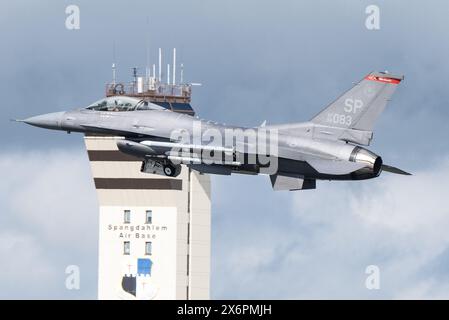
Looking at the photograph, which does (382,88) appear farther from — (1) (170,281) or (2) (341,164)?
(1) (170,281)

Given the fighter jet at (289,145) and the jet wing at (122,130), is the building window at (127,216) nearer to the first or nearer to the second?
the jet wing at (122,130)

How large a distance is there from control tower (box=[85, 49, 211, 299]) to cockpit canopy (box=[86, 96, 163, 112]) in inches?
2855

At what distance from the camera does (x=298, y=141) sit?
265 ft

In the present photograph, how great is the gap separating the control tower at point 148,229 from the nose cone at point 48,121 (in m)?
70.7

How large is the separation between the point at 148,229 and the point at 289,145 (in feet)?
278

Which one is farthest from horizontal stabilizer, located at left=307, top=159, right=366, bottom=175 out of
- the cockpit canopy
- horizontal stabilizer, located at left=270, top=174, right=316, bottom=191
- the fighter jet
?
the cockpit canopy

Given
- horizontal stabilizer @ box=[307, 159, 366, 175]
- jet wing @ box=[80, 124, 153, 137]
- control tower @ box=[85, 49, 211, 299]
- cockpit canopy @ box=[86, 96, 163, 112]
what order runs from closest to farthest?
horizontal stabilizer @ box=[307, 159, 366, 175]
jet wing @ box=[80, 124, 153, 137]
cockpit canopy @ box=[86, 96, 163, 112]
control tower @ box=[85, 49, 211, 299]

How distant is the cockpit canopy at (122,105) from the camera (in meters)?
85.6

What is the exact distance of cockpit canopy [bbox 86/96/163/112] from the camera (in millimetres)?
85625

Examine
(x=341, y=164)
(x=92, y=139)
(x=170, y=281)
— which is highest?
(x=341, y=164)

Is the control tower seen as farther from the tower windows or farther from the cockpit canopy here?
the cockpit canopy
